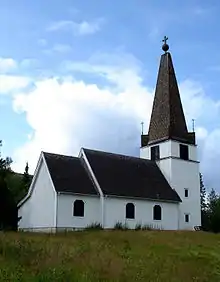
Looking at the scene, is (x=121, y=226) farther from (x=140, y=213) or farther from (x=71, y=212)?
(x=71, y=212)

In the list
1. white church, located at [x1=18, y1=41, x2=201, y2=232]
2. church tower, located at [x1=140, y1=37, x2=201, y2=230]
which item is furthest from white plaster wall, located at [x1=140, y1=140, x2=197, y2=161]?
white church, located at [x1=18, y1=41, x2=201, y2=232]

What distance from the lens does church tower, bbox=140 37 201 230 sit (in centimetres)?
4872

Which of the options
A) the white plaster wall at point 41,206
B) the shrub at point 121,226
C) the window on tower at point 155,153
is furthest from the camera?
the window on tower at point 155,153

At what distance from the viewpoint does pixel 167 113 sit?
50.9 meters

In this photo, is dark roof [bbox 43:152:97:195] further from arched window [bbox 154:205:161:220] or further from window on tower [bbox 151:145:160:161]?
window on tower [bbox 151:145:160:161]

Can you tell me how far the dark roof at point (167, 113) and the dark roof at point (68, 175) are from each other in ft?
33.9

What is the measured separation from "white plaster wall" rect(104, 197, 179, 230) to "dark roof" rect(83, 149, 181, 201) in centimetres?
62

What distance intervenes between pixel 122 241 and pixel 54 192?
1294 cm

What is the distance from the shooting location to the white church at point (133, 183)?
1622 inches

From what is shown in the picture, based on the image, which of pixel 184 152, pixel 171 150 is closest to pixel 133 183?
pixel 171 150

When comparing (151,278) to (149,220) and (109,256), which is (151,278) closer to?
(109,256)

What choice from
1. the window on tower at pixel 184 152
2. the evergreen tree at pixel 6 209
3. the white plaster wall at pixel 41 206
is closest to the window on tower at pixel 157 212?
the window on tower at pixel 184 152

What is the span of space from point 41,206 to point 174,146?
15454 millimetres

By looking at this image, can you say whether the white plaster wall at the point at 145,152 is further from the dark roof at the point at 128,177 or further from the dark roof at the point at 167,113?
the dark roof at the point at 128,177
